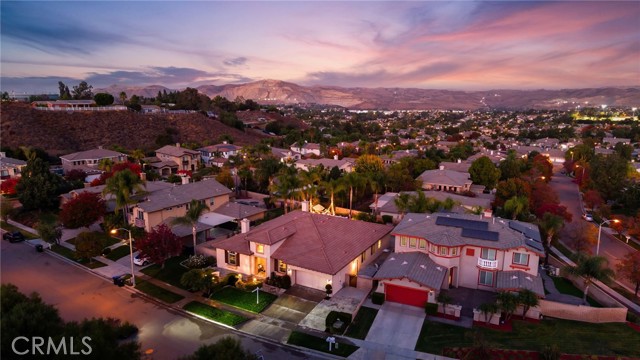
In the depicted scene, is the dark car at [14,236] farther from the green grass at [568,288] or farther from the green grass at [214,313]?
the green grass at [568,288]

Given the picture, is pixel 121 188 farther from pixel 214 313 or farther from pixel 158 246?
pixel 214 313

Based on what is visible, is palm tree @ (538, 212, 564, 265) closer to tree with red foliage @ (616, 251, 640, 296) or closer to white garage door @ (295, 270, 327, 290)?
tree with red foliage @ (616, 251, 640, 296)

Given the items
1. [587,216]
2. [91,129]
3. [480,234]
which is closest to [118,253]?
[480,234]

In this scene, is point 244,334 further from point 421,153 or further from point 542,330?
point 421,153

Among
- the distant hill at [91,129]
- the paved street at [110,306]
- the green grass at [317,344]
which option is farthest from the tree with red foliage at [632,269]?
the distant hill at [91,129]

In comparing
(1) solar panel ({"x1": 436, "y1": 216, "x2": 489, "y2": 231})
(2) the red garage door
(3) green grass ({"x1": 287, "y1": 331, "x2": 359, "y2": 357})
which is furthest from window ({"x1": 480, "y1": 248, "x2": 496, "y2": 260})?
(3) green grass ({"x1": 287, "y1": 331, "x2": 359, "y2": 357})
